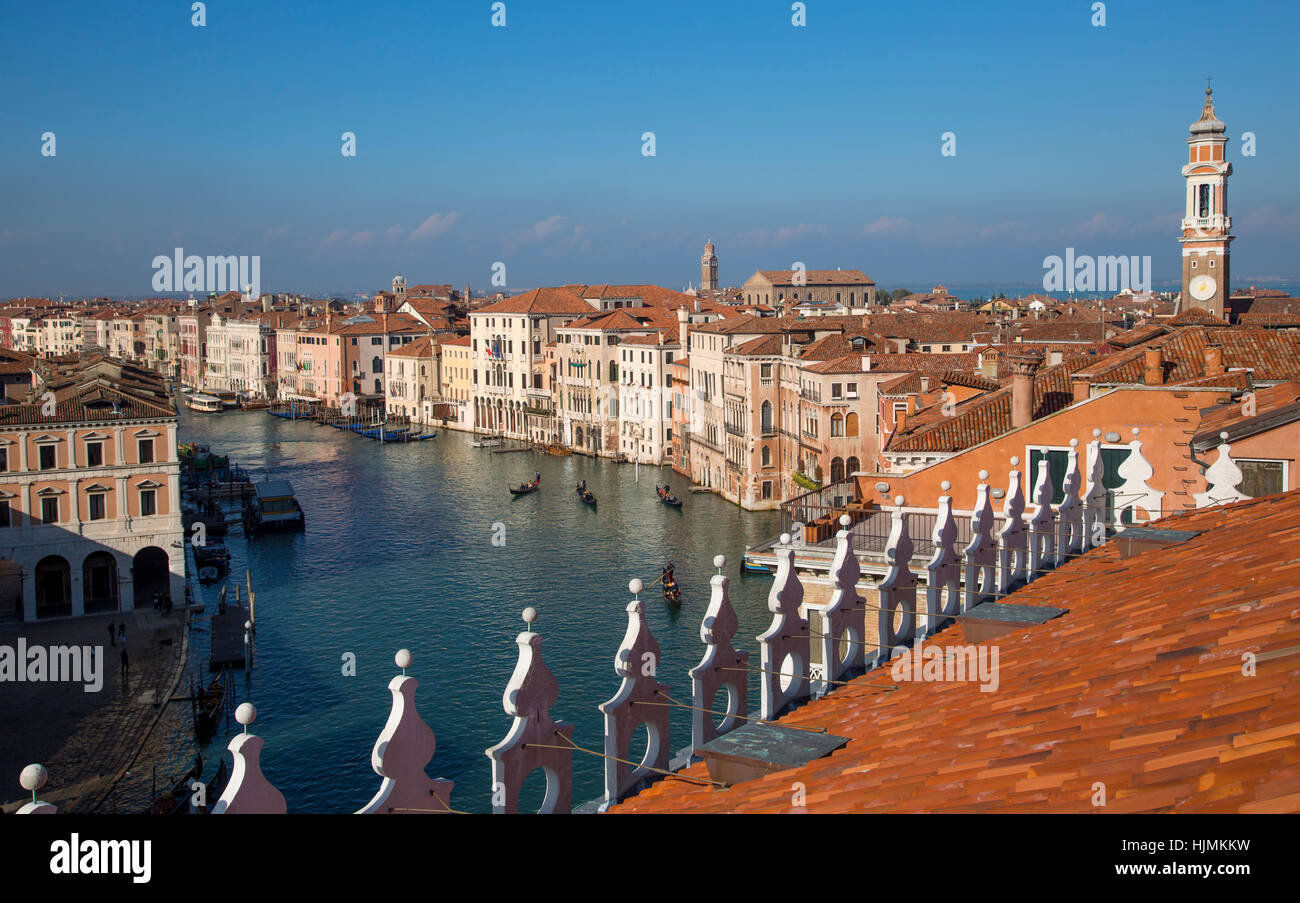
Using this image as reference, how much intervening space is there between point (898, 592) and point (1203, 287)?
42.5m

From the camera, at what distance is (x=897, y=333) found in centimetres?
4709

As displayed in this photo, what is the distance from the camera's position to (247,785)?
314cm

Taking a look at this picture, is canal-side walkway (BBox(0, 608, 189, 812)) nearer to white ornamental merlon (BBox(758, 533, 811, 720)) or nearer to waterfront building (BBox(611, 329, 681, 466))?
white ornamental merlon (BBox(758, 533, 811, 720))

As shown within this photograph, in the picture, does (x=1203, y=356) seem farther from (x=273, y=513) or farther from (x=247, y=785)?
(x=273, y=513)

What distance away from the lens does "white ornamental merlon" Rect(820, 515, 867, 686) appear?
5.59 m

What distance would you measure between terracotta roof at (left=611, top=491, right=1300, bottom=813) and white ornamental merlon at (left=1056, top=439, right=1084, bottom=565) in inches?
95.9

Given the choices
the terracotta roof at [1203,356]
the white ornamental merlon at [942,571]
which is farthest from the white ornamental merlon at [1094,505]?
the terracotta roof at [1203,356]

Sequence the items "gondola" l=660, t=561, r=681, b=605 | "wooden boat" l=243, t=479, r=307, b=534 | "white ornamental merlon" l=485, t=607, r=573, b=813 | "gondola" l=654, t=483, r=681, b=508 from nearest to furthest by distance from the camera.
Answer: "white ornamental merlon" l=485, t=607, r=573, b=813 → "gondola" l=660, t=561, r=681, b=605 → "wooden boat" l=243, t=479, r=307, b=534 → "gondola" l=654, t=483, r=681, b=508

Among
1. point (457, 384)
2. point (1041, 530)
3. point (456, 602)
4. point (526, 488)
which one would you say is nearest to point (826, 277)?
A: point (457, 384)

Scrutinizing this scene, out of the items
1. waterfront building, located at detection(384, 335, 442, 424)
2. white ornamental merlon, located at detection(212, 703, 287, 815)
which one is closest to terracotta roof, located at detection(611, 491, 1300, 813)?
white ornamental merlon, located at detection(212, 703, 287, 815)

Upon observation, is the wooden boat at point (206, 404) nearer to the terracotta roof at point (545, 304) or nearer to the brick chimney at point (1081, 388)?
the terracotta roof at point (545, 304)

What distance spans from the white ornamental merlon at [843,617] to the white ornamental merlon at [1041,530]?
2260mm
